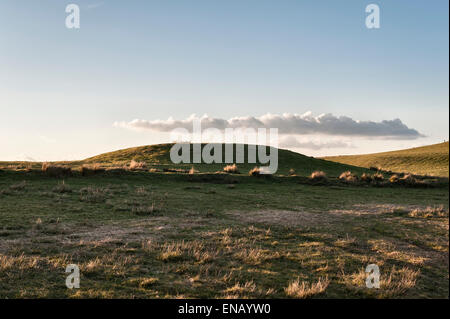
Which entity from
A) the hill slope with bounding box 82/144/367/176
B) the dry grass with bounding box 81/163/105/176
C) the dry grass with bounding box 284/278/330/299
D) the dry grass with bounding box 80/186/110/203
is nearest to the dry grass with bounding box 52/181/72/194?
the dry grass with bounding box 80/186/110/203

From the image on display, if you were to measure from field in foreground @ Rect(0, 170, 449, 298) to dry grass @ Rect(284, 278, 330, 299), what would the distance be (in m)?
0.03

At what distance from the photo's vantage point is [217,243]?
41.2 feet

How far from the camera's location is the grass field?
27.3 ft

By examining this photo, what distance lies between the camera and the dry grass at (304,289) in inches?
305

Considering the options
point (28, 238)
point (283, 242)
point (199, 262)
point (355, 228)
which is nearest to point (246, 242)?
point (283, 242)

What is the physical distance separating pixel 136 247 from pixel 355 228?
9486 mm

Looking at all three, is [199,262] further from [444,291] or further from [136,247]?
[444,291]

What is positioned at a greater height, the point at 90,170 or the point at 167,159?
the point at 167,159

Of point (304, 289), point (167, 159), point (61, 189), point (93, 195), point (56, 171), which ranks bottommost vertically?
point (304, 289)

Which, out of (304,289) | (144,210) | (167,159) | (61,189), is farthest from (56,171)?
(167,159)

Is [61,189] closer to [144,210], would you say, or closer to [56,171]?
[56,171]

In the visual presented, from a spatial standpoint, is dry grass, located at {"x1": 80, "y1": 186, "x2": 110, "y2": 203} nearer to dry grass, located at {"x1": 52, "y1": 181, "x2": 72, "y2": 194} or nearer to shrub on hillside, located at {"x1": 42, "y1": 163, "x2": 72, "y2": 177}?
dry grass, located at {"x1": 52, "y1": 181, "x2": 72, "y2": 194}

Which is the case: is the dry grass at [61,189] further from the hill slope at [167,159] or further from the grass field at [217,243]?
the hill slope at [167,159]

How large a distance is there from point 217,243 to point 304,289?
16.5ft
